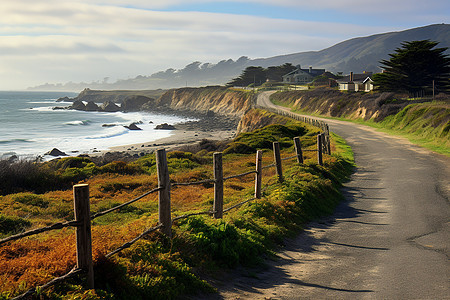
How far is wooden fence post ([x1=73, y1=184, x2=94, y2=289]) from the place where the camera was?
5.14 meters

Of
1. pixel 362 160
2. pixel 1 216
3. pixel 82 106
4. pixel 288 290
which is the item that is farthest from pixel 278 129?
pixel 82 106

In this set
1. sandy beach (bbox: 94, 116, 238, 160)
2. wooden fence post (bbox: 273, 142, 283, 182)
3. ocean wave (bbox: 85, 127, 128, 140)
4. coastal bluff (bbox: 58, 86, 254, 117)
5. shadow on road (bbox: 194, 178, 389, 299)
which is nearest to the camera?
shadow on road (bbox: 194, 178, 389, 299)

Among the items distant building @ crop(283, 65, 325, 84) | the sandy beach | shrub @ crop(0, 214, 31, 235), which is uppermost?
distant building @ crop(283, 65, 325, 84)

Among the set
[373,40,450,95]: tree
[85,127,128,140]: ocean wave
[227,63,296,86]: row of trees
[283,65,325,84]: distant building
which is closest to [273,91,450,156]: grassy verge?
[373,40,450,95]: tree

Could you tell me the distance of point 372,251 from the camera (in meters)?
9.30

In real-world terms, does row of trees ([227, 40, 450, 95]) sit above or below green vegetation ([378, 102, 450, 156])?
above

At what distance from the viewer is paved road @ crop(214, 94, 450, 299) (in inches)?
274

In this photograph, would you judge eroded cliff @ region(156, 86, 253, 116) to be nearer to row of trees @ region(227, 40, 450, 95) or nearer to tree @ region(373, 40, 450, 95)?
row of trees @ region(227, 40, 450, 95)

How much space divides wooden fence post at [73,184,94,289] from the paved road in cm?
222

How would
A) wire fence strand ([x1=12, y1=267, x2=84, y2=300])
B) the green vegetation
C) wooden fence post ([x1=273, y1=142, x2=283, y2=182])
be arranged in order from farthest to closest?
1. the green vegetation
2. wooden fence post ([x1=273, y1=142, x2=283, y2=182])
3. wire fence strand ([x1=12, y1=267, x2=84, y2=300])

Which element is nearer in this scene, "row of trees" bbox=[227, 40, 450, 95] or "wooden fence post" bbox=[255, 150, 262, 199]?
"wooden fence post" bbox=[255, 150, 262, 199]

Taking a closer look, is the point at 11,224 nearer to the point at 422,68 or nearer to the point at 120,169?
the point at 120,169

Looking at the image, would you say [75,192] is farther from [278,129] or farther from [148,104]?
[148,104]

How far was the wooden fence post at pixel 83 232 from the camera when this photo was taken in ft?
16.9
